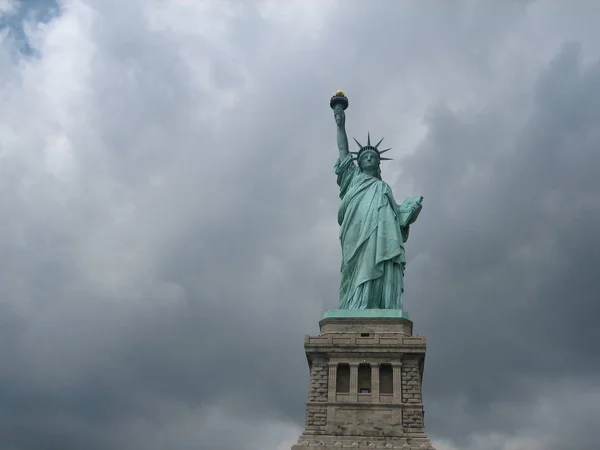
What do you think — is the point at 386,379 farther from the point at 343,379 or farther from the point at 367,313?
the point at 367,313

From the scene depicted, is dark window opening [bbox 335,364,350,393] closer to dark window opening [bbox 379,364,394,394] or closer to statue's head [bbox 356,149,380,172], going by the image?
dark window opening [bbox 379,364,394,394]

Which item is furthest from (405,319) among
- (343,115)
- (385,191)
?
(343,115)

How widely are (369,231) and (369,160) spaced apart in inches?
183

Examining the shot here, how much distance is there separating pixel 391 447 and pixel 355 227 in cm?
1081

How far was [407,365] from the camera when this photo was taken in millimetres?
28562

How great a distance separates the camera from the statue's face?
35.9 meters

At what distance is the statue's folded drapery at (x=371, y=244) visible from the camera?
3162 centimetres

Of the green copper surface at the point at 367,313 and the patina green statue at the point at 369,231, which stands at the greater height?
the patina green statue at the point at 369,231

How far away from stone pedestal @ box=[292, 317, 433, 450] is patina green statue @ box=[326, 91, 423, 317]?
1660 mm

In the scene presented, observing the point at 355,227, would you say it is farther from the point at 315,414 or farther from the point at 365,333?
the point at 315,414

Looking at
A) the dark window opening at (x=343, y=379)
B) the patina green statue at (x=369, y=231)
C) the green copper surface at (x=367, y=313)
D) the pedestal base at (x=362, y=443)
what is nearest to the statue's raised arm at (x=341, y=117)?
the patina green statue at (x=369, y=231)

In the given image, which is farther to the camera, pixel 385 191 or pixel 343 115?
pixel 343 115

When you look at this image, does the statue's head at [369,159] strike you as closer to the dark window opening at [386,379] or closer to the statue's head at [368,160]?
the statue's head at [368,160]

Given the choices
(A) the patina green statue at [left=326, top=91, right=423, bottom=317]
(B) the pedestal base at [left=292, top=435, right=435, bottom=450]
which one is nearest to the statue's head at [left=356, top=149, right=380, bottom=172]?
(A) the patina green statue at [left=326, top=91, right=423, bottom=317]
